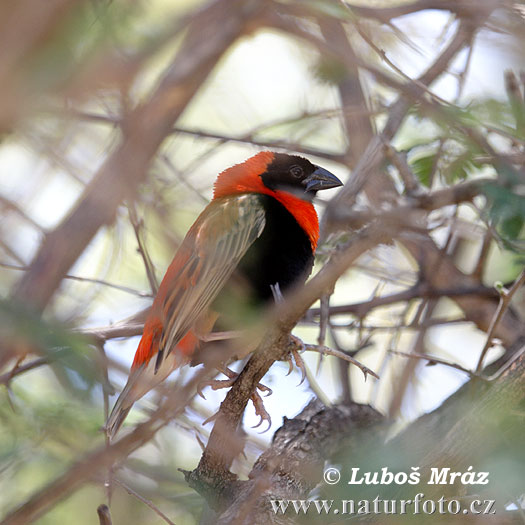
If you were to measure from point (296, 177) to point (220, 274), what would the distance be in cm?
102

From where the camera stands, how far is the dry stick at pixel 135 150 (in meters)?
1.67

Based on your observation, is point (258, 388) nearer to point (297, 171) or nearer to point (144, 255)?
point (144, 255)

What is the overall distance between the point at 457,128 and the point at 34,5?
155 cm

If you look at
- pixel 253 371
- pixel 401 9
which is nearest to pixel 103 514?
pixel 253 371

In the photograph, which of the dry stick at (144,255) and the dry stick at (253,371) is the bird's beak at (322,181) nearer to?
the dry stick at (144,255)

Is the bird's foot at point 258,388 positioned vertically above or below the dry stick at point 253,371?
above

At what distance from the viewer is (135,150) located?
5.59ft

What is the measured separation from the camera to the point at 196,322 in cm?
335

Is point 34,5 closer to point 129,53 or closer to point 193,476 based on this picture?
point 129,53

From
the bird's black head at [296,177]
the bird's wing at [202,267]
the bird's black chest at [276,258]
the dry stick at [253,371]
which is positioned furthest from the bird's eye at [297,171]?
the dry stick at [253,371]

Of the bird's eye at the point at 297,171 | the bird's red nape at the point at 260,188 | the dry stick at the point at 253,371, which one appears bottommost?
the dry stick at the point at 253,371

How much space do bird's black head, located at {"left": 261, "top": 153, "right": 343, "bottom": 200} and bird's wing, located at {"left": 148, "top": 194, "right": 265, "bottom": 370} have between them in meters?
0.58

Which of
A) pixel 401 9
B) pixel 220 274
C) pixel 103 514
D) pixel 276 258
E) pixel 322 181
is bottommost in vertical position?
pixel 103 514

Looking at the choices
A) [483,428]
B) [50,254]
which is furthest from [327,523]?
[50,254]
